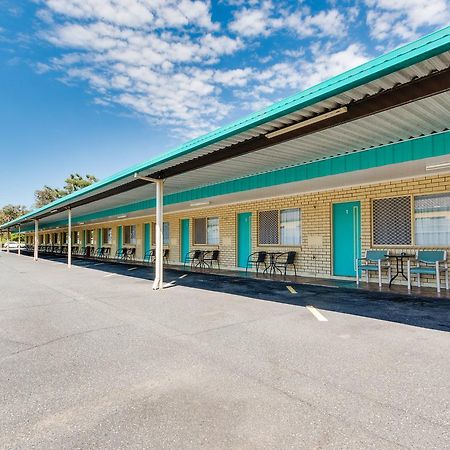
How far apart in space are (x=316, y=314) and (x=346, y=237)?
4912mm

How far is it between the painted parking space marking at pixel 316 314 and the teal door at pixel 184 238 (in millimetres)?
10962

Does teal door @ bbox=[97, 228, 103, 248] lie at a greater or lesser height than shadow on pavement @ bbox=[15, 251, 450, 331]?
greater

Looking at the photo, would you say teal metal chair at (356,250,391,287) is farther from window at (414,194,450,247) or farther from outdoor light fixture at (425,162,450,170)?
outdoor light fixture at (425,162,450,170)

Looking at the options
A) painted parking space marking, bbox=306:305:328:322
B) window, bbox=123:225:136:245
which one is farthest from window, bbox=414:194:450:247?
window, bbox=123:225:136:245

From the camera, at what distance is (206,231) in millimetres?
15367

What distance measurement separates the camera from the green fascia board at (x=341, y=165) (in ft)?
20.3

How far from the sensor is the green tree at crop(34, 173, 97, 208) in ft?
201

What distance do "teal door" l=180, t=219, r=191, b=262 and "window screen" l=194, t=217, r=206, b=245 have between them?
27.5 inches

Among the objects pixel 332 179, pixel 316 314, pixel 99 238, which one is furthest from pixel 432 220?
pixel 99 238

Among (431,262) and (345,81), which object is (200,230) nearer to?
(431,262)

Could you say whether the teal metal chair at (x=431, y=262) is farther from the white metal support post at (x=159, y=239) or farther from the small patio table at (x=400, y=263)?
the white metal support post at (x=159, y=239)

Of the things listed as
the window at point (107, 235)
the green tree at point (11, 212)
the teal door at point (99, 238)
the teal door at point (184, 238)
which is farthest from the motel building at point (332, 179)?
the green tree at point (11, 212)

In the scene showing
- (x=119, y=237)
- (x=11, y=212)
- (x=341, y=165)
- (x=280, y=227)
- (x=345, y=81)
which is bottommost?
(x=119, y=237)

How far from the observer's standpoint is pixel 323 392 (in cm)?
278
